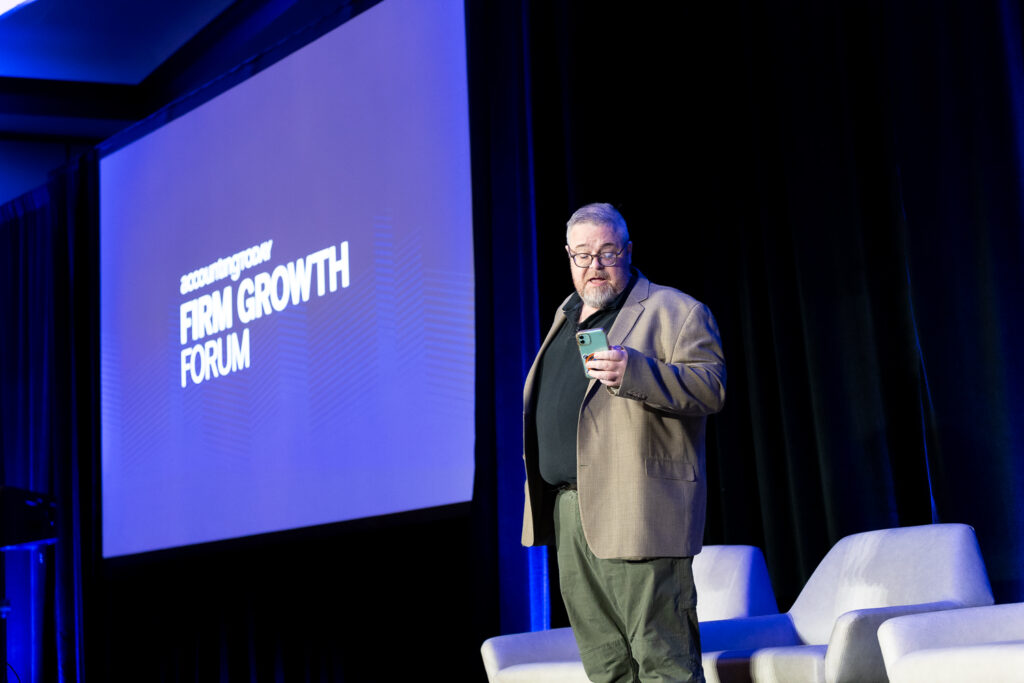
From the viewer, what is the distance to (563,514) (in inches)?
88.8

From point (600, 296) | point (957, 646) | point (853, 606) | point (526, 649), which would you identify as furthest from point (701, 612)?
point (600, 296)

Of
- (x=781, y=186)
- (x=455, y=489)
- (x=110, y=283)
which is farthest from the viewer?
(x=110, y=283)

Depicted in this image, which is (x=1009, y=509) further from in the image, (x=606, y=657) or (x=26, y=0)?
(x=26, y=0)

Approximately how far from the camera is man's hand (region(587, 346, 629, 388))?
2014 mm

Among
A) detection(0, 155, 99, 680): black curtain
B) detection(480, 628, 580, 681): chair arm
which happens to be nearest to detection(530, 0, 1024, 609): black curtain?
detection(480, 628, 580, 681): chair arm

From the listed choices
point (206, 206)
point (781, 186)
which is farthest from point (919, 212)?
point (206, 206)

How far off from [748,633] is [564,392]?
114cm

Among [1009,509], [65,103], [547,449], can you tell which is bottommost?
[1009,509]

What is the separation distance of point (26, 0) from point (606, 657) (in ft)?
13.2

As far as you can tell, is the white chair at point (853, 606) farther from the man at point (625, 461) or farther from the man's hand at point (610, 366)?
the man's hand at point (610, 366)

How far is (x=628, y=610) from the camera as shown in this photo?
210 cm

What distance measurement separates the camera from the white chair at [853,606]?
249cm

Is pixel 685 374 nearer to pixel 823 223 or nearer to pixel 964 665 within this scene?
pixel 964 665

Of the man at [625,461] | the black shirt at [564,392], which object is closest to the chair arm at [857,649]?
the man at [625,461]
